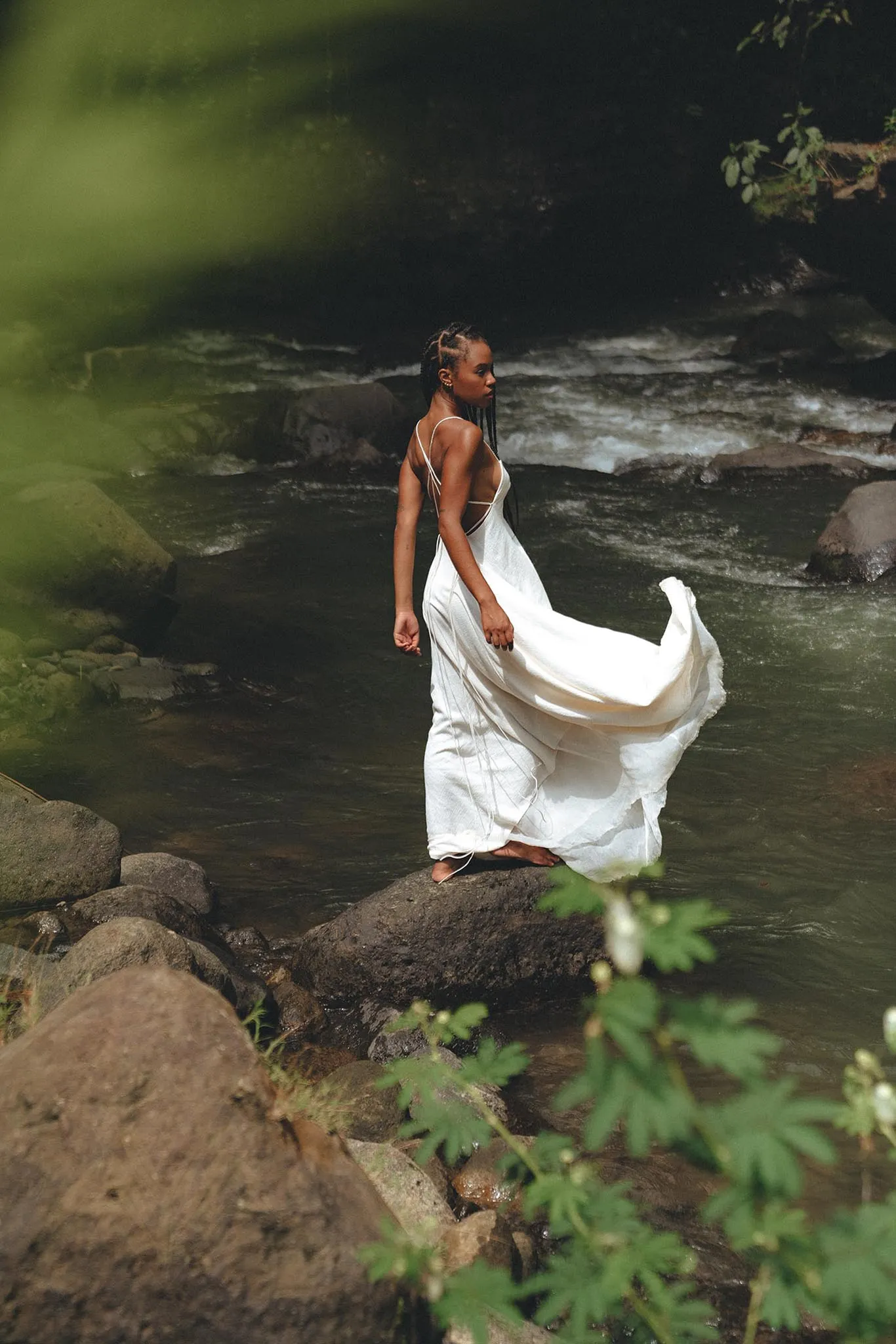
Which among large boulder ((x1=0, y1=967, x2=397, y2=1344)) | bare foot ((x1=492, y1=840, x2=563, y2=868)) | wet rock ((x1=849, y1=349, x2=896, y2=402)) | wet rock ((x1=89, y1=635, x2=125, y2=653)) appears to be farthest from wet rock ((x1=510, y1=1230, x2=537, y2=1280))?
wet rock ((x1=849, y1=349, x2=896, y2=402))

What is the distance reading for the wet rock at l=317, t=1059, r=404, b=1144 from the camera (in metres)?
3.96

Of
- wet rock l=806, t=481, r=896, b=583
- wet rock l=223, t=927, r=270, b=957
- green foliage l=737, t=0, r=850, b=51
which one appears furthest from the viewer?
green foliage l=737, t=0, r=850, b=51

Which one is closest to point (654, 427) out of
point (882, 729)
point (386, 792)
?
point (882, 729)

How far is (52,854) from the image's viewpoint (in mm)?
5191

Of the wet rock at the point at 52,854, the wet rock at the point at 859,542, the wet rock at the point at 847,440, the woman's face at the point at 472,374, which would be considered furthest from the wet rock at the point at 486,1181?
the wet rock at the point at 847,440

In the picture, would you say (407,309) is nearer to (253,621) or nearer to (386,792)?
(253,621)

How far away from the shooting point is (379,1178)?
3479 mm

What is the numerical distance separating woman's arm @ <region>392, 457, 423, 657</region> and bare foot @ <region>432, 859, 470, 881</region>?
800mm

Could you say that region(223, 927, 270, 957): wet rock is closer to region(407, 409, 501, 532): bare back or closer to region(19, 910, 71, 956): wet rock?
region(19, 910, 71, 956): wet rock

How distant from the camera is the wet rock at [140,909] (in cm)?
494

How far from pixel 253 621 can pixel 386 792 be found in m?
2.86

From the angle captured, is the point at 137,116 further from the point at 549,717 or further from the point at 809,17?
the point at 809,17

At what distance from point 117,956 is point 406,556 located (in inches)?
65.7

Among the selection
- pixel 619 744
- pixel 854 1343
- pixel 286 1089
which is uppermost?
pixel 854 1343
